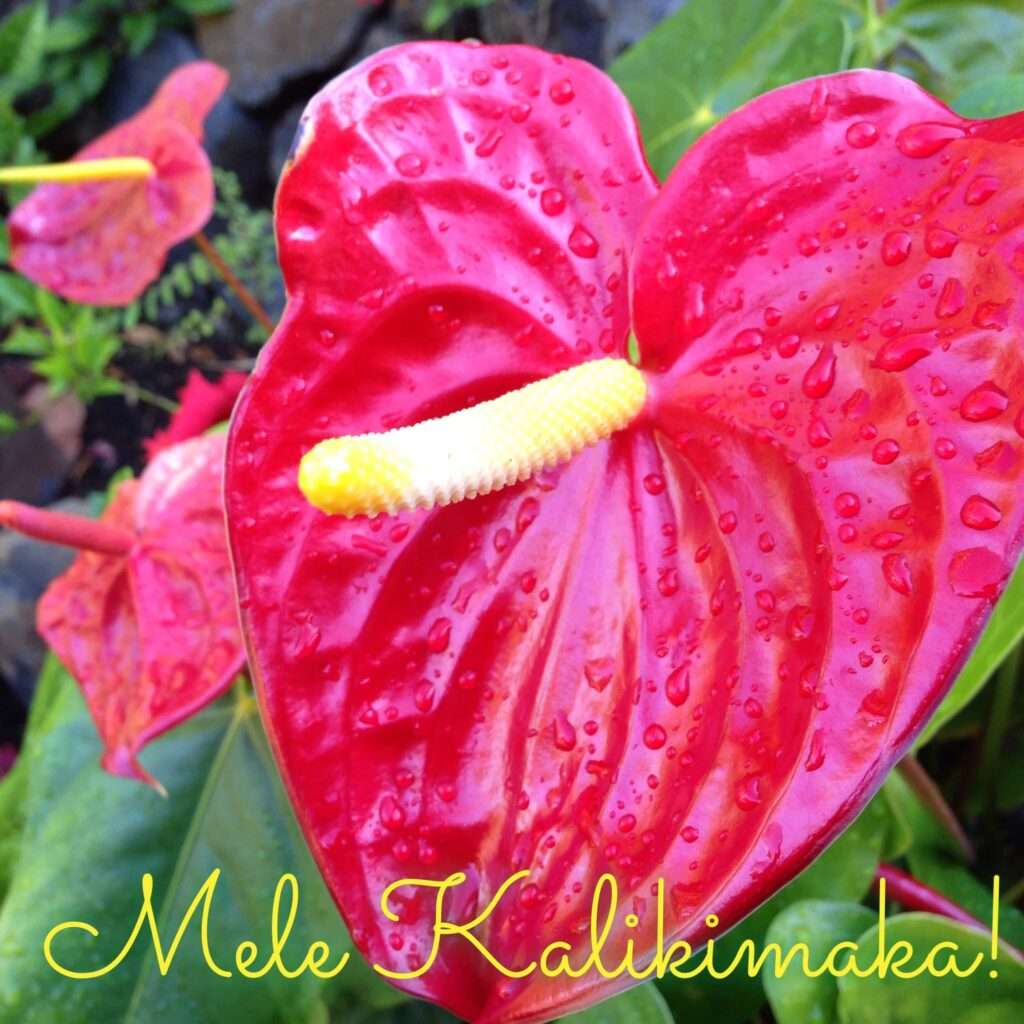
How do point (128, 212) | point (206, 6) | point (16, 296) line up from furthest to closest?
1. point (206, 6)
2. point (16, 296)
3. point (128, 212)

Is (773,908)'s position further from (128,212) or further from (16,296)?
(16,296)

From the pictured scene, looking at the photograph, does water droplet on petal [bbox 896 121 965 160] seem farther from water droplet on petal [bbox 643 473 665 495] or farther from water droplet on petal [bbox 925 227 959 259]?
water droplet on petal [bbox 643 473 665 495]

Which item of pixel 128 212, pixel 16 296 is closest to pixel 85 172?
pixel 128 212

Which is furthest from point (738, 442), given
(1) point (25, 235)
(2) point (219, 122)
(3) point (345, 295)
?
(2) point (219, 122)

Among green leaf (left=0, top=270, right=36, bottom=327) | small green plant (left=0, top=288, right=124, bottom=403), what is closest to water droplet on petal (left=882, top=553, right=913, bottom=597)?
small green plant (left=0, top=288, right=124, bottom=403)

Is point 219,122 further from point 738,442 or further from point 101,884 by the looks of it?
point 738,442

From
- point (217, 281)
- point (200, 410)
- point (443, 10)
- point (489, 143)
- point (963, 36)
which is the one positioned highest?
point (489, 143)
